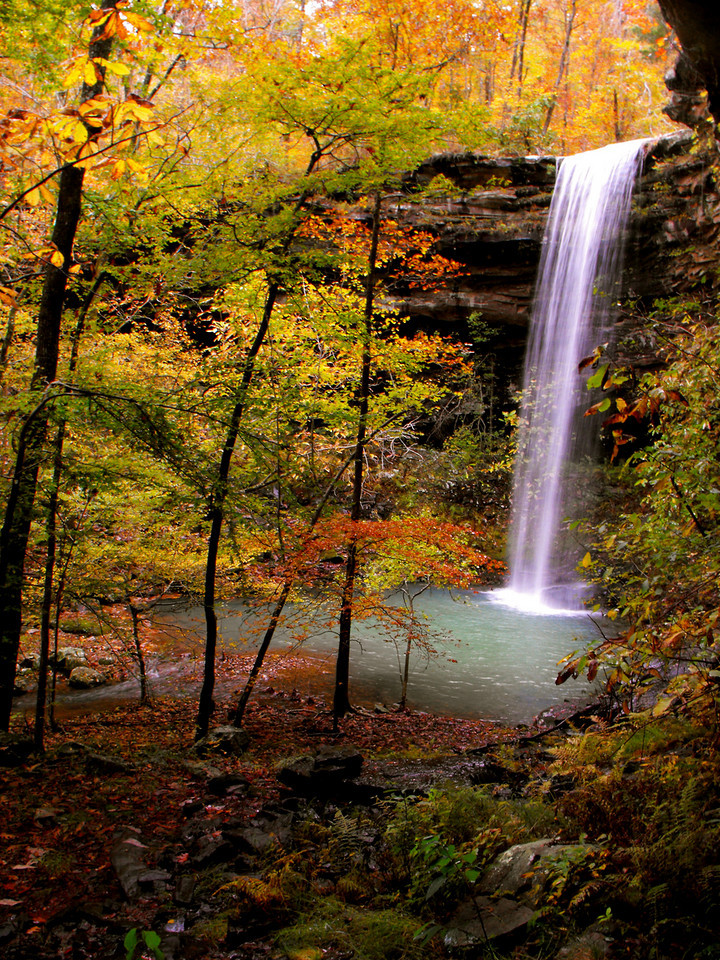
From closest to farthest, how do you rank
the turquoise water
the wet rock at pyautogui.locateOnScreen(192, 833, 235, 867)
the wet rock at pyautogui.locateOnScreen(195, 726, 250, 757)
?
the wet rock at pyautogui.locateOnScreen(192, 833, 235, 867), the wet rock at pyautogui.locateOnScreen(195, 726, 250, 757), the turquoise water

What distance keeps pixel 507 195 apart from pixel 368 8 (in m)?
6.59

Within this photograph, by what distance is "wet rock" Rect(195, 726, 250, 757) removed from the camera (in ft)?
20.6

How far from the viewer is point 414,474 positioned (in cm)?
1773

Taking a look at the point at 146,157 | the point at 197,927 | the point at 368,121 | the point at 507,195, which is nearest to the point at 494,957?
the point at 197,927

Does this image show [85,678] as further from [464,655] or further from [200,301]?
[464,655]

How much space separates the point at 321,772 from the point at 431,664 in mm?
6693

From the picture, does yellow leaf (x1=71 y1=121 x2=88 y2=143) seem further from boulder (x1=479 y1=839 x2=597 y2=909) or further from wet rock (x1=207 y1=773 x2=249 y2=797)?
wet rock (x1=207 y1=773 x2=249 y2=797)

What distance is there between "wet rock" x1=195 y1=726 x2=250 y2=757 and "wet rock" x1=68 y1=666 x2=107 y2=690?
367 cm

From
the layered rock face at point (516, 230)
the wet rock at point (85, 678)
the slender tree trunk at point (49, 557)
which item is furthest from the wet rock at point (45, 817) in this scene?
the layered rock face at point (516, 230)

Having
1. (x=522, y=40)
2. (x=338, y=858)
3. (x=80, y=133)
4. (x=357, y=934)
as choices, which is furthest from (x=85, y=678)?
(x=522, y=40)

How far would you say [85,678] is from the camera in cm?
929

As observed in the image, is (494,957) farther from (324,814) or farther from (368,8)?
(368,8)

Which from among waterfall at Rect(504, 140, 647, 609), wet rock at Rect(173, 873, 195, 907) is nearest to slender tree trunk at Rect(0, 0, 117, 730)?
wet rock at Rect(173, 873, 195, 907)

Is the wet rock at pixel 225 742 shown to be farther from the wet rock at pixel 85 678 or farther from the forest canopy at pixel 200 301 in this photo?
the wet rock at pixel 85 678
